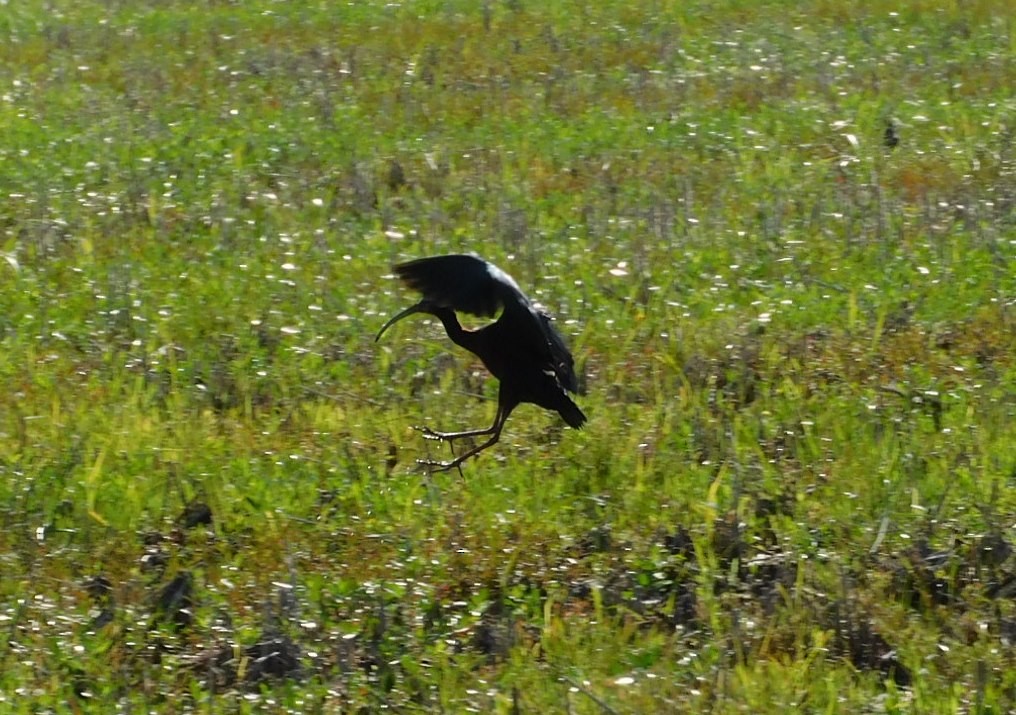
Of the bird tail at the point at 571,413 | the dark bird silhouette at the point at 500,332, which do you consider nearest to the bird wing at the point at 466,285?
the dark bird silhouette at the point at 500,332

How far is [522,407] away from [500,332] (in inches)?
41.5

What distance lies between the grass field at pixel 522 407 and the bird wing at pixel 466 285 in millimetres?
757

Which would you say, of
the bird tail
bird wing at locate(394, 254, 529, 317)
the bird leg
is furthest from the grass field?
bird wing at locate(394, 254, 529, 317)

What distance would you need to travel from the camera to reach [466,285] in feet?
16.6

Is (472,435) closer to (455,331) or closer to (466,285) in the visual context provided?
(455,331)

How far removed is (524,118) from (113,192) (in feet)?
8.85

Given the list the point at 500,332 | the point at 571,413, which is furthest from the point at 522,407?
the point at 500,332

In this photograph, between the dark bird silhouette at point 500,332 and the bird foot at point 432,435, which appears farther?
the bird foot at point 432,435

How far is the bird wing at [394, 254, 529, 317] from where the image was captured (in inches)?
198

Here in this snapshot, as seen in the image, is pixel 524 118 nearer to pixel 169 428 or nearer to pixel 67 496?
pixel 169 428

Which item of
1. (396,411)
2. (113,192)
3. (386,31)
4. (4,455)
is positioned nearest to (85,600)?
(4,455)

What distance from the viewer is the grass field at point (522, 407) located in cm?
471

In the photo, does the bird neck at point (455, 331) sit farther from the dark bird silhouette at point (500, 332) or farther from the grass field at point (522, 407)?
the grass field at point (522, 407)

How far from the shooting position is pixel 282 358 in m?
6.80
